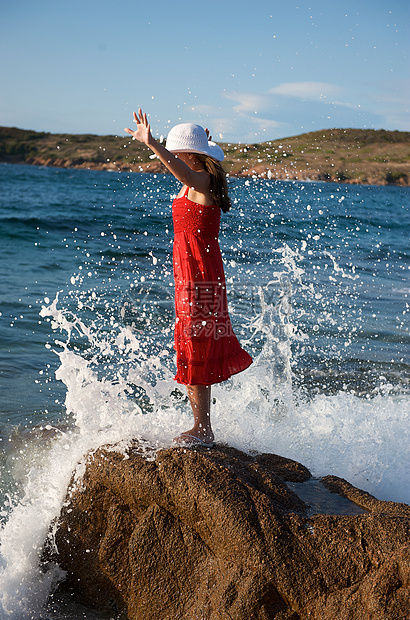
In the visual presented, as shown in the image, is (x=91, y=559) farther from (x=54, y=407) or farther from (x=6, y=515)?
(x=54, y=407)

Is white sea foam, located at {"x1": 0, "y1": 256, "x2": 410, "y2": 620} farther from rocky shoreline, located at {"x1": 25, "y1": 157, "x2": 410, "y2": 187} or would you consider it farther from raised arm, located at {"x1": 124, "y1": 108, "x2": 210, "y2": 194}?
rocky shoreline, located at {"x1": 25, "y1": 157, "x2": 410, "y2": 187}

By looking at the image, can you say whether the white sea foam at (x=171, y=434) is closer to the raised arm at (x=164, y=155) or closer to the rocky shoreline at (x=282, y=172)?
the raised arm at (x=164, y=155)

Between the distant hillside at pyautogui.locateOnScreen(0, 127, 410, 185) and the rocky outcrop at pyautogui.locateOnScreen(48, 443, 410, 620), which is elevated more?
the distant hillside at pyautogui.locateOnScreen(0, 127, 410, 185)

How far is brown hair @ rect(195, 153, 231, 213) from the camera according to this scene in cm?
309

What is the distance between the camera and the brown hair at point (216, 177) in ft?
10.2

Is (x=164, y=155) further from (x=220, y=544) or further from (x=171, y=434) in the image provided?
(x=220, y=544)

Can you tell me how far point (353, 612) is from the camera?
219 cm

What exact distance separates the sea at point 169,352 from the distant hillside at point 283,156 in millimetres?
1457

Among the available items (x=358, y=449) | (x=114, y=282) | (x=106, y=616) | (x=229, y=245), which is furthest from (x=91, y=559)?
(x=229, y=245)

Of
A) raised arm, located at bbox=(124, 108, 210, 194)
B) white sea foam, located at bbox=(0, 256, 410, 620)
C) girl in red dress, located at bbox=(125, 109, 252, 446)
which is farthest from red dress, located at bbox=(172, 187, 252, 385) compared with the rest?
white sea foam, located at bbox=(0, 256, 410, 620)

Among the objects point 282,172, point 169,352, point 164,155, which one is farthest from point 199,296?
point 282,172

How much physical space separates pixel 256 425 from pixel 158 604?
1.44m

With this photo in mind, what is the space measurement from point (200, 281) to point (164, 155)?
0.75 meters

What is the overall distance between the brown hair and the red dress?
0.08 metres
